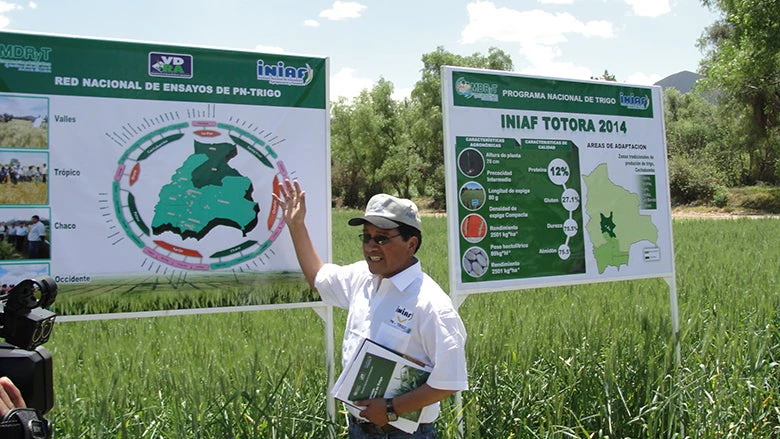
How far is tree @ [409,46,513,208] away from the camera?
1722 inches

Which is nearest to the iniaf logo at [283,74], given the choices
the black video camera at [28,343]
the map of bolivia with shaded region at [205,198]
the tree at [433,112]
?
the map of bolivia with shaded region at [205,198]

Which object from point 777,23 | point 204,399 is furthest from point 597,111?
point 777,23

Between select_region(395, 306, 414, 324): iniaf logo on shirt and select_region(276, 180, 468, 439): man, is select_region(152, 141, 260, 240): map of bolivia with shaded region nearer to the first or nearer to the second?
select_region(276, 180, 468, 439): man

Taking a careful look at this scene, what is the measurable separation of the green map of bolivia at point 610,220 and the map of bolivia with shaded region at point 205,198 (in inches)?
86.9

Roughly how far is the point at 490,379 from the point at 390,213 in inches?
56.1

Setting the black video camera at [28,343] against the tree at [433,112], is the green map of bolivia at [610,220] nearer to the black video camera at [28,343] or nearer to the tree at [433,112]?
the black video camera at [28,343]

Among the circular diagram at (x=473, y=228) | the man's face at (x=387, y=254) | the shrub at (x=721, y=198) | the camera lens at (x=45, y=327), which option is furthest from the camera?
the shrub at (x=721, y=198)

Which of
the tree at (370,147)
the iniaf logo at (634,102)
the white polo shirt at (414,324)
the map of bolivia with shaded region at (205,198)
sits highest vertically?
the tree at (370,147)

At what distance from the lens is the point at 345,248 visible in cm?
1625

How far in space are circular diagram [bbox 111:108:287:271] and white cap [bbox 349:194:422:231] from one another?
2.55ft

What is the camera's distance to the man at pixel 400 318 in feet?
8.34

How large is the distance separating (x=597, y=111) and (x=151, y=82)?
282 cm

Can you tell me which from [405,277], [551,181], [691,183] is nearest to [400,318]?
[405,277]

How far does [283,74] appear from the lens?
133 inches
